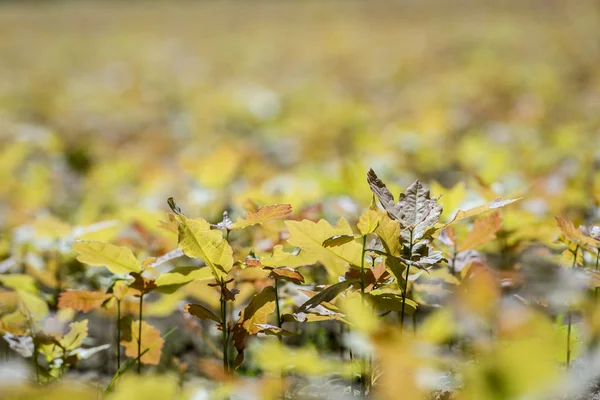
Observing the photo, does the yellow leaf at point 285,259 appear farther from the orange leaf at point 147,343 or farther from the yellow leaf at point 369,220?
the orange leaf at point 147,343

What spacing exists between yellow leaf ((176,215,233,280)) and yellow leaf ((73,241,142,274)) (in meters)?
0.11

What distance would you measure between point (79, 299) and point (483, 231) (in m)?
0.57

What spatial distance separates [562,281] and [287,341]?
1.75 ft

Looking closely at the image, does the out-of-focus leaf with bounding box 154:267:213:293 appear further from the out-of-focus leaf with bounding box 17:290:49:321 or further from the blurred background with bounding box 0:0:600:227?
the blurred background with bounding box 0:0:600:227

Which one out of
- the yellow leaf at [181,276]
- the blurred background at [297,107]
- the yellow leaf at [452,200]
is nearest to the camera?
the yellow leaf at [181,276]

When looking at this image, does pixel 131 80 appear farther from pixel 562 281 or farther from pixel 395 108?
pixel 562 281

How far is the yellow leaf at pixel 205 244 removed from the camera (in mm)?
770

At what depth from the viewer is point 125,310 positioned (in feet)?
3.76

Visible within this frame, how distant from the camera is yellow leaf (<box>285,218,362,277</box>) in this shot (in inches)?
30.7

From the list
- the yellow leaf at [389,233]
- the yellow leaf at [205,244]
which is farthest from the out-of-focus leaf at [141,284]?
the yellow leaf at [389,233]

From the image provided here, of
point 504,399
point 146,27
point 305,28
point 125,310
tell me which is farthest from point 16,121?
point 146,27

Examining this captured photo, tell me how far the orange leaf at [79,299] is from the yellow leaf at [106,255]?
0.06 metres

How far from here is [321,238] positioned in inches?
31.2

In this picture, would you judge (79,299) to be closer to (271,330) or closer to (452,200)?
(271,330)
